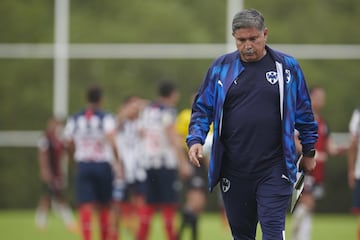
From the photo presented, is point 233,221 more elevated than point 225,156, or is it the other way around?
point 225,156

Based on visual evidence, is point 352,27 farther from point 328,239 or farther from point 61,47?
point 328,239

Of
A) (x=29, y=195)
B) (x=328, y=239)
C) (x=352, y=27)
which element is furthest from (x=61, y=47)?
(x=328, y=239)

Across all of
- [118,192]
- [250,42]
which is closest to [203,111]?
[250,42]

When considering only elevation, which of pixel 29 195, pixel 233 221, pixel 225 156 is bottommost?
pixel 29 195

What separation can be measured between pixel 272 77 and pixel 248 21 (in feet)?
1.65

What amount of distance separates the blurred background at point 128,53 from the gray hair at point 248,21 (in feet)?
60.8

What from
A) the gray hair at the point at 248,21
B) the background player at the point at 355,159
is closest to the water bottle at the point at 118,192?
the background player at the point at 355,159

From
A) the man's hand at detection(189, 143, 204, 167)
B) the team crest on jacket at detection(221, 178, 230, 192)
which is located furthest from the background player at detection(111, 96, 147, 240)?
the man's hand at detection(189, 143, 204, 167)

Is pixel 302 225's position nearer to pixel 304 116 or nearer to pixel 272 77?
pixel 304 116

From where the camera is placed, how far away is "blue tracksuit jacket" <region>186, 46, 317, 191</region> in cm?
821

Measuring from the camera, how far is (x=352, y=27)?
26.7 metres

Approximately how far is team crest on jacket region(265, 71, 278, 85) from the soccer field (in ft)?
24.0

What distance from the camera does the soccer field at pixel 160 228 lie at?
18.8m

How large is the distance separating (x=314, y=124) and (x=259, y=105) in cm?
56
